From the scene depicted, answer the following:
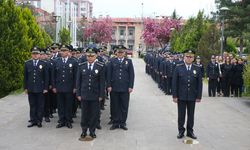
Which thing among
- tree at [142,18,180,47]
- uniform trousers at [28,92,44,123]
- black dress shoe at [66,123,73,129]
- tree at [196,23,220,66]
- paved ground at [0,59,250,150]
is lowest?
paved ground at [0,59,250,150]

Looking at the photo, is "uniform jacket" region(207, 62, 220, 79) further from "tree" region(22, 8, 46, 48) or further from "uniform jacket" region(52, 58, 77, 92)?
"tree" region(22, 8, 46, 48)

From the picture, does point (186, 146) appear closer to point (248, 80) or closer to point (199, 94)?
point (199, 94)

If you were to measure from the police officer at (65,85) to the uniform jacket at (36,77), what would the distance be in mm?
292

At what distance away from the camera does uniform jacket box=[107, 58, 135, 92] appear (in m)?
10.3

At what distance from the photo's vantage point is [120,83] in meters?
10.3

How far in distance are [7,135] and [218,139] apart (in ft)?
15.2

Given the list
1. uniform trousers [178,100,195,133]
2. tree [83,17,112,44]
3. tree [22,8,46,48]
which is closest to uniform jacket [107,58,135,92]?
uniform trousers [178,100,195,133]

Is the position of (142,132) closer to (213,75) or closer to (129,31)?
(213,75)

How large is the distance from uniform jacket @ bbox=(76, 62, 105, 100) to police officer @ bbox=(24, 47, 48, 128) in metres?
1.41

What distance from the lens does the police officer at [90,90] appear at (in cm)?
933

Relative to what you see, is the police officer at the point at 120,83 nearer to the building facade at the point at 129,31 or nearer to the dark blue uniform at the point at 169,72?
the dark blue uniform at the point at 169,72

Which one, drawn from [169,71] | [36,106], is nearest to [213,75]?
[169,71]

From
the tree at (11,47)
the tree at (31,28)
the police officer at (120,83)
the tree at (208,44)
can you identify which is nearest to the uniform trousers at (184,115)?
the police officer at (120,83)

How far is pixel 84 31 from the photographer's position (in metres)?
69.8
